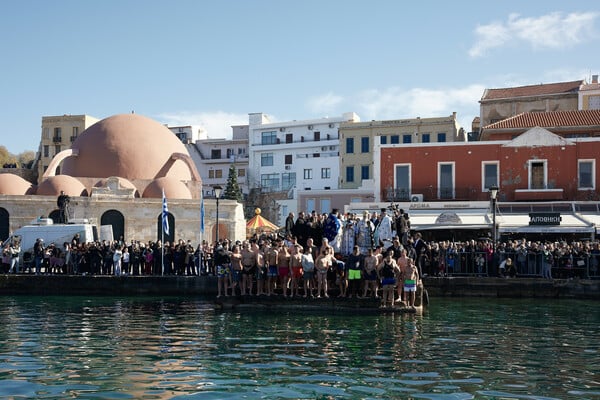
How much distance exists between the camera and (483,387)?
32.0 ft

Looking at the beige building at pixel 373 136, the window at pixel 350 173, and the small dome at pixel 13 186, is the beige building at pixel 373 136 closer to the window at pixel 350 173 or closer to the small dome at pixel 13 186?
the window at pixel 350 173

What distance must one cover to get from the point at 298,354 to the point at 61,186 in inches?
1137

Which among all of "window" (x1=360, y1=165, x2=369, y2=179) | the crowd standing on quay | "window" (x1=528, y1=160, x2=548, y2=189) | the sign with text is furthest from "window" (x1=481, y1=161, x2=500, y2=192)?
"window" (x1=360, y1=165, x2=369, y2=179)

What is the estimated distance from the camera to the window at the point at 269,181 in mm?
63156

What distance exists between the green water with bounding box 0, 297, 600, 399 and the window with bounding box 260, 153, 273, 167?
45500mm

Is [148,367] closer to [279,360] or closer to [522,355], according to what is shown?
[279,360]

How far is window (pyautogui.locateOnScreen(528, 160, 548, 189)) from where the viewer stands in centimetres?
3322

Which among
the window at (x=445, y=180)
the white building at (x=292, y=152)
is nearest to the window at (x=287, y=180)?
the white building at (x=292, y=152)

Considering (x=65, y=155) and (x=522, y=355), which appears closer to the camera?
(x=522, y=355)

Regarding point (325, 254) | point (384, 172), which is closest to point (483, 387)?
point (325, 254)

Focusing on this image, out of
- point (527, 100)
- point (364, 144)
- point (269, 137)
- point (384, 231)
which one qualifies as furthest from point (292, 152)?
point (384, 231)

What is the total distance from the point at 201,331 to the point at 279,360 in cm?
397

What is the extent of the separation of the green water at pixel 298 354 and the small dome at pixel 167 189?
2012 cm

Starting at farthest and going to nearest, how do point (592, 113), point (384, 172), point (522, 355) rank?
point (592, 113) → point (384, 172) → point (522, 355)
